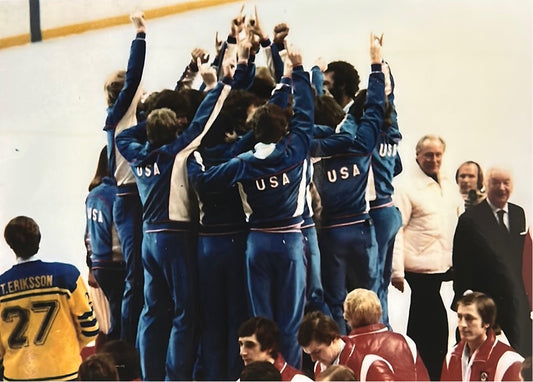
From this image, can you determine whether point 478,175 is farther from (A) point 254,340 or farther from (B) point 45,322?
(B) point 45,322

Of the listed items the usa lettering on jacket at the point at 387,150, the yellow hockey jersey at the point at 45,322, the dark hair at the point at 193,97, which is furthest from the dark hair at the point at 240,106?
the yellow hockey jersey at the point at 45,322

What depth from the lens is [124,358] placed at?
451 centimetres

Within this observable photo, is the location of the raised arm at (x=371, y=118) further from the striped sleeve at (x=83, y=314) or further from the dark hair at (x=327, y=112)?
the striped sleeve at (x=83, y=314)

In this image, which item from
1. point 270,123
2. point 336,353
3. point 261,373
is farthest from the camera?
point 270,123

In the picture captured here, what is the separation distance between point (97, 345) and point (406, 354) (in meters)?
1.32

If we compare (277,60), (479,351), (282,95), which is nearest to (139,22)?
(277,60)

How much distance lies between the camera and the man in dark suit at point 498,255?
461 cm

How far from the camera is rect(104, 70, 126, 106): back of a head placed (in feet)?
15.4

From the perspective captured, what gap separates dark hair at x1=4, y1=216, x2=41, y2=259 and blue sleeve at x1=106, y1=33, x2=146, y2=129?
1.94 feet

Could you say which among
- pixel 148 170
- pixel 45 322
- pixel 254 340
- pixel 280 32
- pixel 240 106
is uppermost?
pixel 280 32

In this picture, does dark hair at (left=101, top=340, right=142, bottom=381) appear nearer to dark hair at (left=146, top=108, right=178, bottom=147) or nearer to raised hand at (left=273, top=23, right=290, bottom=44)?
dark hair at (left=146, top=108, right=178, bottom=147)

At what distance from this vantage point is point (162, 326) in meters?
4.56

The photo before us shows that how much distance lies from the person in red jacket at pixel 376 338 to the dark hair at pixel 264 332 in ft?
1.01

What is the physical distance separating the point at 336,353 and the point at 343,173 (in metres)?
0.77
